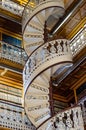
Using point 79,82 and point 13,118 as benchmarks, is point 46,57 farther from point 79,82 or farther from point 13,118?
point 79,82

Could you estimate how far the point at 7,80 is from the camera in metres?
11.8

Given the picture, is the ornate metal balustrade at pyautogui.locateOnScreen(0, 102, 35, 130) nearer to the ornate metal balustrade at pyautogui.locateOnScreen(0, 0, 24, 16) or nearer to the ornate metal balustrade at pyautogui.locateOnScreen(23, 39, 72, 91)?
the ornate metal balustrade at pyautogui.locateOnScreen(23, 39, 72, 91)

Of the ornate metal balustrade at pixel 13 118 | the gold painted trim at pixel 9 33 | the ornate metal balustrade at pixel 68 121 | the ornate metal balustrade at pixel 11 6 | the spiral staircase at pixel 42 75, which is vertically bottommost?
the ornate metal balustrade at pixel 68 121

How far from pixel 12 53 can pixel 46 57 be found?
2443 mm

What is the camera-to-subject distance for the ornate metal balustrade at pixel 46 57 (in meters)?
9.54

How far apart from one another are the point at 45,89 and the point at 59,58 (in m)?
1.16

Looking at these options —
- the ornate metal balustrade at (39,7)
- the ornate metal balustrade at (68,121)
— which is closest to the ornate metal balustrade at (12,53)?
the ornate metal balustrade at (39,7)

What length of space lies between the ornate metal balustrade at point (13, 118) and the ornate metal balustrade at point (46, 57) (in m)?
1.26

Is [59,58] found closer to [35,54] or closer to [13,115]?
[35,54]

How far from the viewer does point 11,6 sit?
12.8m

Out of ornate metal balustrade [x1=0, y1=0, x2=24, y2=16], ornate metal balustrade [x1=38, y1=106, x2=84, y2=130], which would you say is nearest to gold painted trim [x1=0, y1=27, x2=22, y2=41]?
ornate metal balustrade [x1=0, y1=0, x2=24, y2=16]

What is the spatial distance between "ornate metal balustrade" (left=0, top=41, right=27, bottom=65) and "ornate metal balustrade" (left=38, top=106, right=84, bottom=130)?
333 cm

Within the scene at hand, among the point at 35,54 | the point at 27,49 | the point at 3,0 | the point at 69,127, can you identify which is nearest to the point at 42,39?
the point at 27,49

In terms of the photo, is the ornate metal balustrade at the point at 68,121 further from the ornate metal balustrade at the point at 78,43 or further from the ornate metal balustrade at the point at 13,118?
the ornate metal balustrade at the point at 78,43
